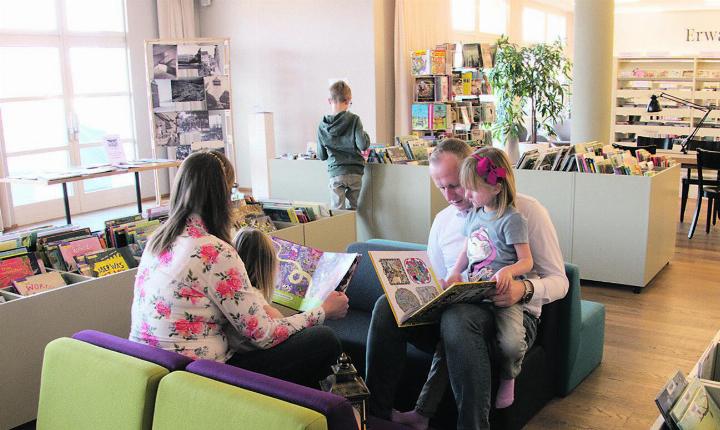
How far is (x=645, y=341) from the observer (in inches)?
162

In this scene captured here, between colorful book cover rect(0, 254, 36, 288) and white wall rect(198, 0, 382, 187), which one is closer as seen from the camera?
colorful book cover rect(0, 254, 36, 288)

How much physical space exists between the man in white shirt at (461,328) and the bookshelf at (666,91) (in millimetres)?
9498

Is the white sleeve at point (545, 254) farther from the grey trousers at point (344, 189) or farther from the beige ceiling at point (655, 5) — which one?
the beige ceiling at point (655, 5)

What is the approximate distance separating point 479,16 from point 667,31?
229 inches

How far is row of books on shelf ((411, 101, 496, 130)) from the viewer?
8.94 meters

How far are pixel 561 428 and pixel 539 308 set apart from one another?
61 cm

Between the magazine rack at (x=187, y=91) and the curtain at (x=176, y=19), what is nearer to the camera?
the magazine rack at (x=187, y=91)

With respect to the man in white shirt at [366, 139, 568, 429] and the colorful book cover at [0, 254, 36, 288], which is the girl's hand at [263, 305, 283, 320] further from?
the colorful book cover at [0, 254, 36, 288]

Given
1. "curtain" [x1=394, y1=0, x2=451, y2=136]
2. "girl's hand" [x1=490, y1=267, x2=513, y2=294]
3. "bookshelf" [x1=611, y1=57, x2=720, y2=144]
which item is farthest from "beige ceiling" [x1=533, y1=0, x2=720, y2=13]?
"girl's hand" [x1=490, y1=267, x2=513, y2=294]

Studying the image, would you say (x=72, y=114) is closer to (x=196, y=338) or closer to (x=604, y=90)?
(x=604, y=90)

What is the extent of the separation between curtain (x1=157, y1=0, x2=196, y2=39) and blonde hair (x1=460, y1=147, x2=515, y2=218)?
7504 millimetres

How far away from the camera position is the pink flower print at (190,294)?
2.29 m

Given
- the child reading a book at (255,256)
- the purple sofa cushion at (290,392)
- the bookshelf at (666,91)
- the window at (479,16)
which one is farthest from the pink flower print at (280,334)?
the bookshelf at (666,91)

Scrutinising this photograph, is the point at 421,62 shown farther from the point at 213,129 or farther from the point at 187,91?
the point at 187,91
